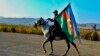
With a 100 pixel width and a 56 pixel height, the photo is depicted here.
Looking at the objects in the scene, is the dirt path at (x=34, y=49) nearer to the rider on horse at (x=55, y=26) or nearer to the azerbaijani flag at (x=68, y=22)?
the rider on horse at (x=55, y=26)

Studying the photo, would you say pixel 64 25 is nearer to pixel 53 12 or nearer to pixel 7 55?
pixel 53 12

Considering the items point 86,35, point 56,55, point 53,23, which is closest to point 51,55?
point 56,55

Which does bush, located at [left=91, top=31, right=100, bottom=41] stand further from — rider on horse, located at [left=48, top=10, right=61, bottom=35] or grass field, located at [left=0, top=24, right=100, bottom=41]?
rider on horse, located at [left=48, top=10, right=61, bottom=35]

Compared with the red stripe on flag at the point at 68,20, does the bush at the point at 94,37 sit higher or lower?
lower

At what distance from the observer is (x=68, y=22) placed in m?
16.5

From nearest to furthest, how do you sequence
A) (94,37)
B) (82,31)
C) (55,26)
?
(55,26) < (94,37) < (82,31)

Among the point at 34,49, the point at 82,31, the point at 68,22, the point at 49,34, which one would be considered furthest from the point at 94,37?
the point at 49,34

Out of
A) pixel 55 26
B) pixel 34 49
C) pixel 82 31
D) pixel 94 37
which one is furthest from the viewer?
pixel 82 31

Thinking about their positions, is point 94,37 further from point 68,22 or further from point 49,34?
point 49,34

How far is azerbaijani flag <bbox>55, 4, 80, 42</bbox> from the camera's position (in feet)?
53.3

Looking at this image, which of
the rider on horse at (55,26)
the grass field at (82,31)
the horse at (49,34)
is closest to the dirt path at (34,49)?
the horse at (49,34)

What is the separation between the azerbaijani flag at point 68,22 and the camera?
16250 millimetres

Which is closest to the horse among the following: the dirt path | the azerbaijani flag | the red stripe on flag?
the azerbaijani flag

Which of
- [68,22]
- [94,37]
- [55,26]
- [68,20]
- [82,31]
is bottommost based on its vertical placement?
[94,37]
